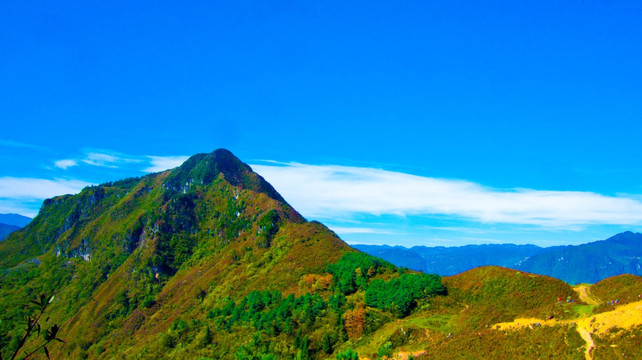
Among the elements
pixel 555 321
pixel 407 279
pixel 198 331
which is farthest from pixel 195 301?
pixel 555 321

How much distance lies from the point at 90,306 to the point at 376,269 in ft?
524

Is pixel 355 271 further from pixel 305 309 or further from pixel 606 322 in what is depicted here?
pixel 606 322

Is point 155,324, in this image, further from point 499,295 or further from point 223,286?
point 499,295

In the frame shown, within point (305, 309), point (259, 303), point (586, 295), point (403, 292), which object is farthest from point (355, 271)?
point (586, 295)

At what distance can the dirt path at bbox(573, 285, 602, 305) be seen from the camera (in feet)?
247

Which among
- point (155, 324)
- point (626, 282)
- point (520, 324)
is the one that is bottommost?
point (155, 324)

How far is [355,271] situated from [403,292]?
23.0 metres

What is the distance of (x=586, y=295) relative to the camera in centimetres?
8006

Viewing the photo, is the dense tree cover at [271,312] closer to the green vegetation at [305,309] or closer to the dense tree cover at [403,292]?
the green vegetation at [305,309]

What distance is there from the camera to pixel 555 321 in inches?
2672

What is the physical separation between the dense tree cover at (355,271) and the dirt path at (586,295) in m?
45.6

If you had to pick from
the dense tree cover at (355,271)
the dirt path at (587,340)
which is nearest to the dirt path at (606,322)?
Answer: the dirt path at (587,340)

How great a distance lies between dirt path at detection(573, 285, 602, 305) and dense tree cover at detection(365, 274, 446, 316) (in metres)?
27.9

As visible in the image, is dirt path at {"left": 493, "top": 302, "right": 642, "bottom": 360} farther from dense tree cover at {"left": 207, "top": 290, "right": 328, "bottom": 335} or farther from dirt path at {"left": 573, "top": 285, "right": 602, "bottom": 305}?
dense tree cover at {"left": 207, "top": 290, "right": 328, "bottom": 335}
